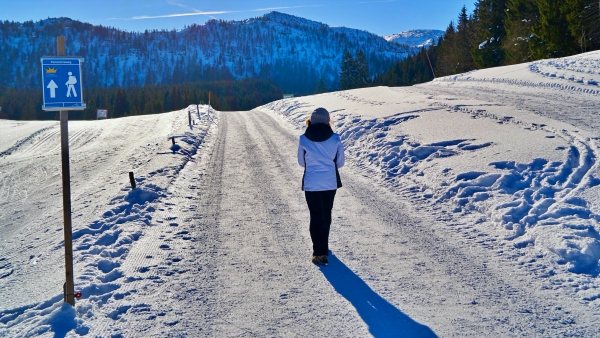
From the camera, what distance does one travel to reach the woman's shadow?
13.1 feet

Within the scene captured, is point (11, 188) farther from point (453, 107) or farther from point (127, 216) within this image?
point (453, 107)

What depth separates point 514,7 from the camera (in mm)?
40906

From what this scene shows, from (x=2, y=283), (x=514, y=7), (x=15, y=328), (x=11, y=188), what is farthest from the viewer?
(x=514, y=7)

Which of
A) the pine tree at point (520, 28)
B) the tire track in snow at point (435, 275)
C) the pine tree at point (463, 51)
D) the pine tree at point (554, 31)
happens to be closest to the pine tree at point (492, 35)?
the pine tree at point (520, 28)

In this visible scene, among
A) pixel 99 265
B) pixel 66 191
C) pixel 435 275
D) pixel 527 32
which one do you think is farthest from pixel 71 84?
pixel 527 32

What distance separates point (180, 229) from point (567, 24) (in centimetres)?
3841

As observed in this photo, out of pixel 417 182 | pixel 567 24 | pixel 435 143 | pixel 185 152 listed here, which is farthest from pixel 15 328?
pixel 567 24

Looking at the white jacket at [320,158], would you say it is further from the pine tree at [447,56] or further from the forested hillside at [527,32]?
the pine tree at [447,56]

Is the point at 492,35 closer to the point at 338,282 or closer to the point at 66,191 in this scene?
the point at 338,282

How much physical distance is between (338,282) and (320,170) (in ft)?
4.71

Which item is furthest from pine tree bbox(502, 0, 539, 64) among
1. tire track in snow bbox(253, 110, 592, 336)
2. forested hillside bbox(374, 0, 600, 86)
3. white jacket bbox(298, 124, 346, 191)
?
white jacket bbox(298, 124, 346, 191)

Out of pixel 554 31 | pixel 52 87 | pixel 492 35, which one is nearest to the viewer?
pixel 52 87

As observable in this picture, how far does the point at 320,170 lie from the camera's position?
225 inches

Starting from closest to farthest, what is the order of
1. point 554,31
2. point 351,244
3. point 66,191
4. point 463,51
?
point 66,191
point 351,244
point 554,31
point 463,51
